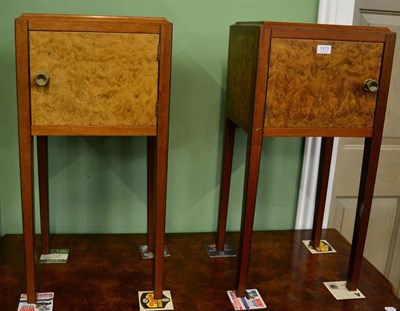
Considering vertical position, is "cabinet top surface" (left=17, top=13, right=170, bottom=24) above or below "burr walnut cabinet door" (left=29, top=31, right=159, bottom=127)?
above

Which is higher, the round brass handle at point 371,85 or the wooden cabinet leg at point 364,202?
the round brass handle at point 371,85

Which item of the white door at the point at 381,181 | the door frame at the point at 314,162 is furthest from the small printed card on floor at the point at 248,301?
the white door at the point at 381,181

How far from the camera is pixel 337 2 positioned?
1.57 metres

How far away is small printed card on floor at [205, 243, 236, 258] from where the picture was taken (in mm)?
1557

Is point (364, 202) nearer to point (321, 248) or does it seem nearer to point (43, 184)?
point (321, 248)

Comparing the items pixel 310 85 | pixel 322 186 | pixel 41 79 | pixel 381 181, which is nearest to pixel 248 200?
pixel 310 85

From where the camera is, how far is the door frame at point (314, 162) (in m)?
1.57

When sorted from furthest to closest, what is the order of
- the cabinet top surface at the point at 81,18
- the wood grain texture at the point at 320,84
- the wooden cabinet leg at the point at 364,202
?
the wooden cabinet leg at the point at 364,202 → the wood grain texture at the point at 320,84 → the cabinet top surface at the point at 81,18

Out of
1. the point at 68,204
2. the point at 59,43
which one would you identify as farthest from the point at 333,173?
the point at 59,43

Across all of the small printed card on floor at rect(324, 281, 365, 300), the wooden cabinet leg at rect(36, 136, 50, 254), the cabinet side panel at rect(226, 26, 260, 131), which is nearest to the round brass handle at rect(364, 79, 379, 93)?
the cabinet side panel at rect(226, 26, 260, 131)

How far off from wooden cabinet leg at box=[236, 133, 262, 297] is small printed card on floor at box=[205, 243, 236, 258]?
0.25m

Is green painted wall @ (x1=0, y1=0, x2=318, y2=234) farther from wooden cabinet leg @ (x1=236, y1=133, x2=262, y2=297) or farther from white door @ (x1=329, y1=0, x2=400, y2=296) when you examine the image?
wooden cabinet leg @ (x1=236, y1=133, x2=262, y2=297)

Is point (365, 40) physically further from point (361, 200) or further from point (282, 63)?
point (361, 200)

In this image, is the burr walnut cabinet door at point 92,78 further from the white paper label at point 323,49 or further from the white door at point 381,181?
the white door at point 381,181
